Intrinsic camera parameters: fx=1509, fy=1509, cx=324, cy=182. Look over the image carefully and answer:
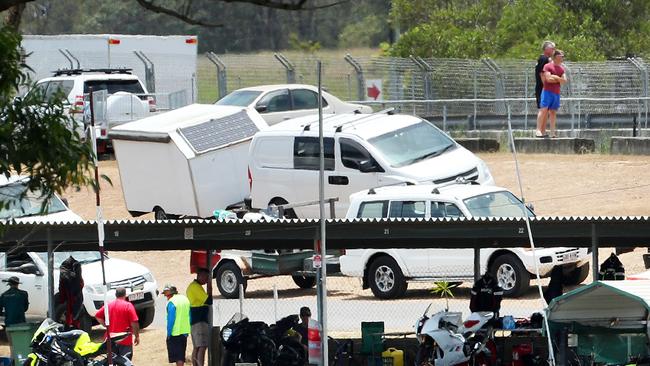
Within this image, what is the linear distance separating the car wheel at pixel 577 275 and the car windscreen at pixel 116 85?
14570mm

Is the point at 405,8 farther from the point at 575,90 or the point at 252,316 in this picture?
the point at 252,316

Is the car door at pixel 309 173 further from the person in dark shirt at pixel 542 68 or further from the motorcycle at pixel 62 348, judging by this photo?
the motorcycle at pixel 62 348

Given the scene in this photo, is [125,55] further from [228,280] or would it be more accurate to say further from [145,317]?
[145,317]

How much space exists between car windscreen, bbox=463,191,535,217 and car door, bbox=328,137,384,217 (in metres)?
2.61

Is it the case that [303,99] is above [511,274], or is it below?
above

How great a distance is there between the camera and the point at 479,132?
34.1 meters

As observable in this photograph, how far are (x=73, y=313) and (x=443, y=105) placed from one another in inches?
574

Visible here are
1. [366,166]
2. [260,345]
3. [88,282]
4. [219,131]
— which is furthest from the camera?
[219,131]

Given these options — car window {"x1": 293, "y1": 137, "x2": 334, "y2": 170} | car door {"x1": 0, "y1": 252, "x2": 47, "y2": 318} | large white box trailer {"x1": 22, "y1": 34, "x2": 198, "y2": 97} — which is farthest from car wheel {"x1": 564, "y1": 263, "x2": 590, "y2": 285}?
large white box trailer {"x1": 22, "y1": 34, "x2": 198, "y2": 97}

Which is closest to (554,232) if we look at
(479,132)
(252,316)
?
(252,316)

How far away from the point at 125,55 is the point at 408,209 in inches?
721

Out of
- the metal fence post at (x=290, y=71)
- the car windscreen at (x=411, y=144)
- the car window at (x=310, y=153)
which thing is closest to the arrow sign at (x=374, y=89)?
the metal fence post at (x=290, y=71)

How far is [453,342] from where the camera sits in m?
18.5

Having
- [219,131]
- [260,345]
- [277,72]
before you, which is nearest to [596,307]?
[260,345]
